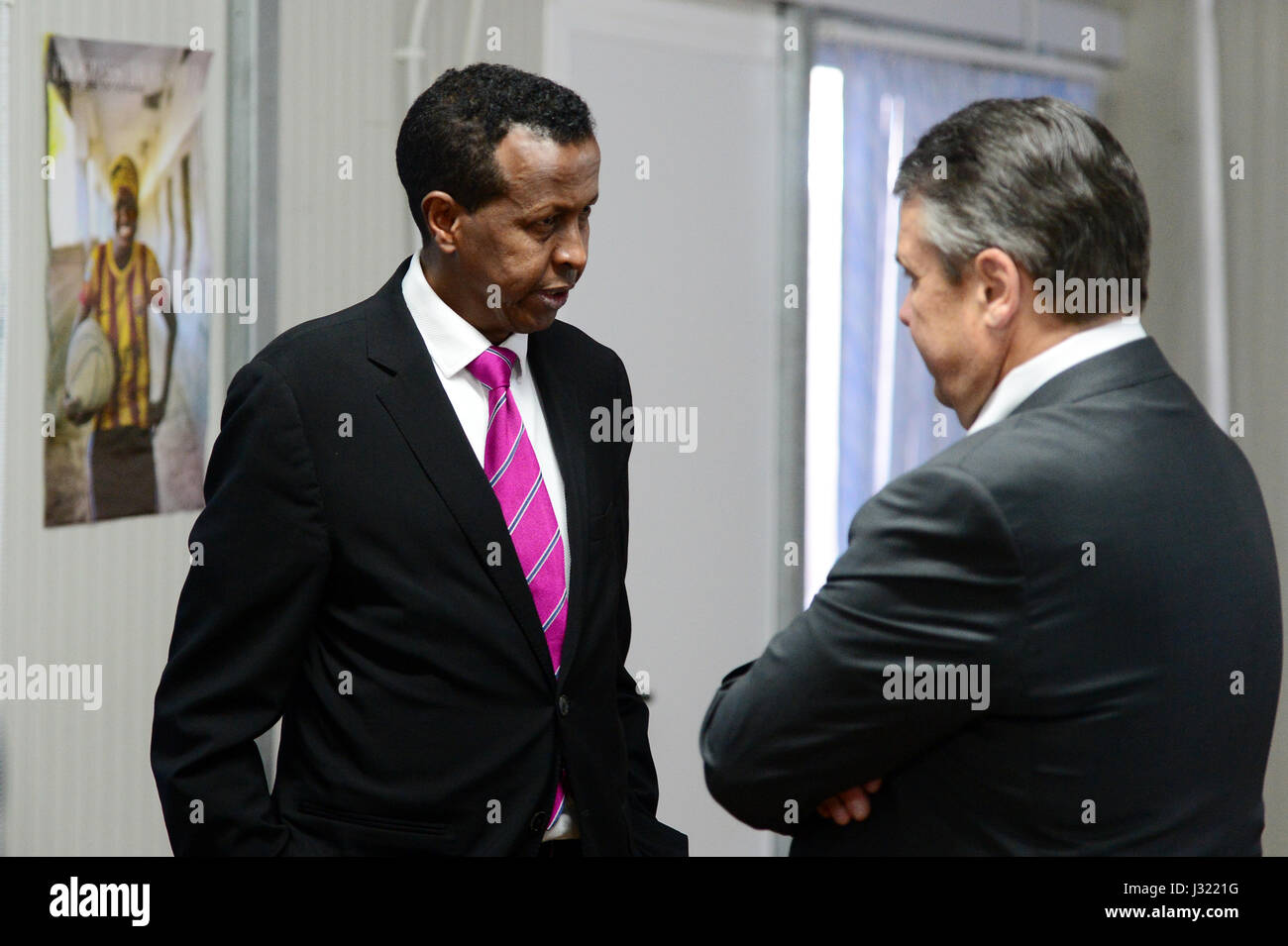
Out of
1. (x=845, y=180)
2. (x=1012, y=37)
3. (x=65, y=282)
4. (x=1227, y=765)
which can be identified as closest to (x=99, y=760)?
(x=65, y=282)

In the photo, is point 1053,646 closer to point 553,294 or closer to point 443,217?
point 553,294

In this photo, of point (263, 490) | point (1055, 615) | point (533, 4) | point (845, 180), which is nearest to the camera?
point (1055, 615)

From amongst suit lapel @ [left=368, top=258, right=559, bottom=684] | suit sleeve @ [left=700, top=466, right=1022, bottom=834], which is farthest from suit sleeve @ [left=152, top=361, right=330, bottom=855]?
suit sleeve @ [left=700, top=466, right=1022, bottom=834]

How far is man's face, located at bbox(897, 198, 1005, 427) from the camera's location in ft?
4.42

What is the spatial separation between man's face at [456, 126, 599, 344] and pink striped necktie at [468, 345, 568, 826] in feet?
0.25

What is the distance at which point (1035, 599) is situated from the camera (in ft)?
3.96

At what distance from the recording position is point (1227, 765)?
1274mm

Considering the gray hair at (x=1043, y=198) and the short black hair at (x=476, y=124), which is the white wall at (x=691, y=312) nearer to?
the short black hair at (x=476, y=124)

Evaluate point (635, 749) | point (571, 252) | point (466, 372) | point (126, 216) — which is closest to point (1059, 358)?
point (571, 252)

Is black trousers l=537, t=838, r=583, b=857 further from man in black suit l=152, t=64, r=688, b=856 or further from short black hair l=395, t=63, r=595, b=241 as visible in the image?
short black hair l=395, t=63, r=595, b=241

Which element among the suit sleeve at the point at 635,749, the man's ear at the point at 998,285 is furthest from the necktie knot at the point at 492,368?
the man's ear at the point at 998,285

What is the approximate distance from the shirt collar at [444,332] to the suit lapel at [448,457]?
0.10 feet
